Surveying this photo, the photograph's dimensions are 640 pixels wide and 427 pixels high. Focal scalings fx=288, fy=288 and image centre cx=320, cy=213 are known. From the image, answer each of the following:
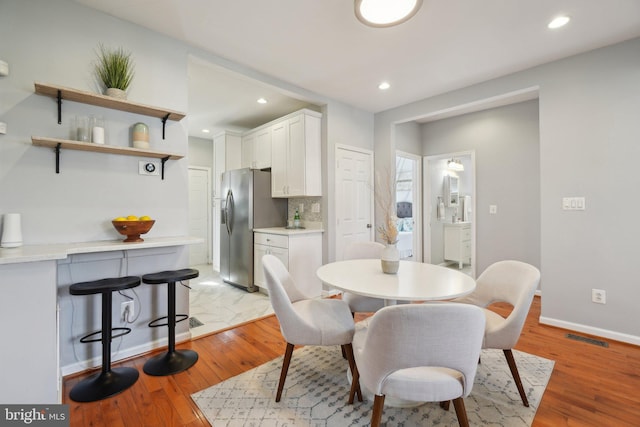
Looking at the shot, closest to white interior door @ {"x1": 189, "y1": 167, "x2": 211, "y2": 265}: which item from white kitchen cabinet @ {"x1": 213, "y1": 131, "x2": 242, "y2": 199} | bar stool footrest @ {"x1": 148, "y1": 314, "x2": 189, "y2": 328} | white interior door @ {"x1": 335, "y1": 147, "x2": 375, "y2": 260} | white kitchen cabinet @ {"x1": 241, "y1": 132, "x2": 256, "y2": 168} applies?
white kitchen cabinet @ {"x1": 213, "y1": 131, "x2": 242, "y2": 199}

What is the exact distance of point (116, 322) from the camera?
7.31 ft

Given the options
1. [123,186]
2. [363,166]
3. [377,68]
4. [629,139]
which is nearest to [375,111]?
[363,166]

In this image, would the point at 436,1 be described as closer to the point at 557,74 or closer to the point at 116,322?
the point at 557,74

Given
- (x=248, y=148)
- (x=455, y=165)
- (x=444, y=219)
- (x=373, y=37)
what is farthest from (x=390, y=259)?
(x=455, y=165)

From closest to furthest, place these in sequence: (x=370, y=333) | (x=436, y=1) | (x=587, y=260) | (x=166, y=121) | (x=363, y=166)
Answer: (x=370, y=333), (x=436, y=1), (x=166, y=121), (x=587, y=260), (x=363, y=166)

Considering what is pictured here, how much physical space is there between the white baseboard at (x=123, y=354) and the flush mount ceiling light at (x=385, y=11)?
283 centimetres

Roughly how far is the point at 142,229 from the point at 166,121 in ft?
3.11

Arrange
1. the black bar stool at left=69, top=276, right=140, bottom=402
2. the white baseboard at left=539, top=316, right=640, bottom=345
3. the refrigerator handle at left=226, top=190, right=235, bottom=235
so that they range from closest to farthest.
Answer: the black bar stool at left=69, top=276, right=140, bottom=402 → the white baseboard at left=539, top=316, right=640, bottom=345 → the refrigerator handle at left=226, top=190, right=235, bottom=235

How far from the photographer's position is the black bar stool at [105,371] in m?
1.78

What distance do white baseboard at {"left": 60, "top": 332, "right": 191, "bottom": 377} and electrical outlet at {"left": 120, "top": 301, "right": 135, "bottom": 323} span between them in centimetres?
24

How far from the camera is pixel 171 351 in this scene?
2.23m

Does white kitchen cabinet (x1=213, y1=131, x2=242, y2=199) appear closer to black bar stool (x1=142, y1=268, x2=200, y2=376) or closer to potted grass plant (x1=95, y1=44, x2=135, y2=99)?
potted grass plant (x1=95, y1=44, x2=135, y2=99)

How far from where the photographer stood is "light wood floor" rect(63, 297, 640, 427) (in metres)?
1.61

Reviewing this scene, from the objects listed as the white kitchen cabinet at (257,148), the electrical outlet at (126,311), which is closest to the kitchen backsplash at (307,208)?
the white kitchen cabinet at (257,148)
